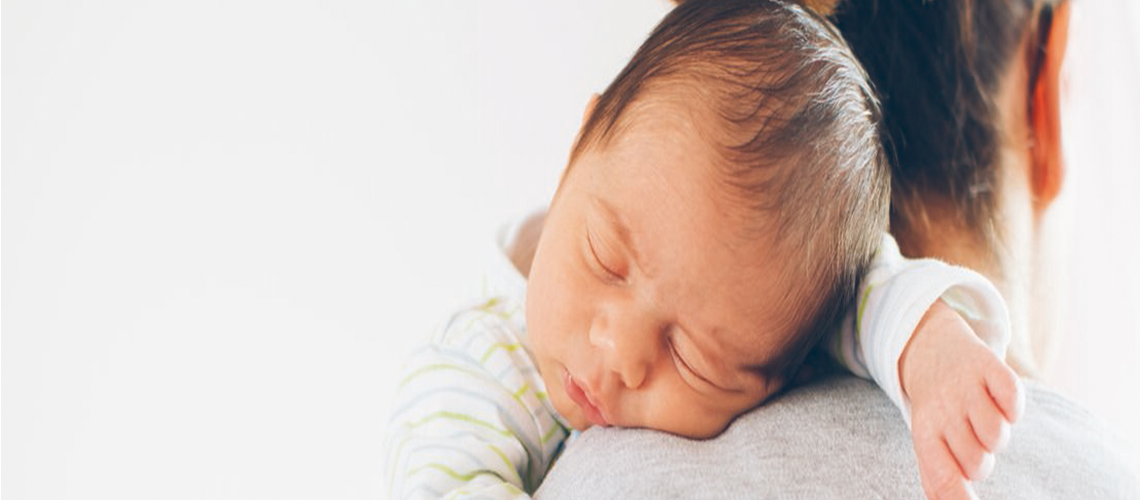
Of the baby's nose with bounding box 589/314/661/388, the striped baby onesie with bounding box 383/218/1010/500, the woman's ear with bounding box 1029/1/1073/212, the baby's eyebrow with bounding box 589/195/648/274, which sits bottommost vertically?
the woman's ear with bounding box 1029/1/1073/212

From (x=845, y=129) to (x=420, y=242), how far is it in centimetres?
115

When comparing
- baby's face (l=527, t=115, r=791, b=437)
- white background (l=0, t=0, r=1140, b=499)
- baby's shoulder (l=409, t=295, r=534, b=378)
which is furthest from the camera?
white background (l=0, t=0, r=1140, b=499)

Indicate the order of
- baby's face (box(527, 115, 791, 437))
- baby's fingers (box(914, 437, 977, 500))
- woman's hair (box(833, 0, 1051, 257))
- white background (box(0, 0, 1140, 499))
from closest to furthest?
baby's fingers (box(914, 437, 977, 500))
baby's face (box(527, 115, 791, 437))
woman's hair (box(833, 0, 1051, 257))
white background (box(0, 0, 1140, 499))

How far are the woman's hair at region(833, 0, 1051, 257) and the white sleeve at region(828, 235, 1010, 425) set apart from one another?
10.5 inches

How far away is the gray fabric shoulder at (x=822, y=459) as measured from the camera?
712 mm

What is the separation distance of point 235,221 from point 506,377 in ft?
3.13

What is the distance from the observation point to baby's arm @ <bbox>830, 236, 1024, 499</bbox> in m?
0.73

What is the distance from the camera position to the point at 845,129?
2.91ft

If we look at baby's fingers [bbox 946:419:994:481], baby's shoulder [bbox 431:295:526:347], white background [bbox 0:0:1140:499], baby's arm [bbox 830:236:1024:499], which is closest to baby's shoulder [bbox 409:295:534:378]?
baby's shoulder [bbox 431:295:526:347]

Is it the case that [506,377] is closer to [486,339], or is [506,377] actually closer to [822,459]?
[486,339]

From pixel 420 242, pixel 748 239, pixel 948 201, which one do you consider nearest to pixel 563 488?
pixel 748 239

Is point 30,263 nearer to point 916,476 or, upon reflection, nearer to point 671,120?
point 671,120

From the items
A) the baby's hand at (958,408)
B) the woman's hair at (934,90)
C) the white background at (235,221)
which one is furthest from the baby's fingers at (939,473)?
the white background at (235,221)

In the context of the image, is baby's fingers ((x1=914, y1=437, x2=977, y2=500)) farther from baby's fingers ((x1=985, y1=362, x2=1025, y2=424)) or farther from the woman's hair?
the woman's hair
